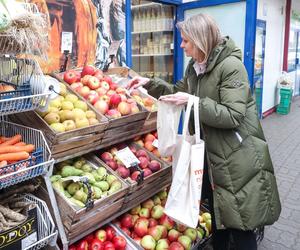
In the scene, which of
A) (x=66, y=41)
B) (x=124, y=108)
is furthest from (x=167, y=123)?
(x=66, y=41)

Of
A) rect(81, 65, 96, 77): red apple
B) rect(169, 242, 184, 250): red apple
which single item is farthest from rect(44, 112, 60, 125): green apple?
rect(169, 242, 184, 250): red apple

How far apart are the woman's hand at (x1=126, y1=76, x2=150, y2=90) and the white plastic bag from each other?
0.47m

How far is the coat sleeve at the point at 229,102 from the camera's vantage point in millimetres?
1823

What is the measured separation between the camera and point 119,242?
2.14 m

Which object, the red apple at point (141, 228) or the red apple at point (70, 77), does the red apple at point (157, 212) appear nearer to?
the red apple at point (141, 228)

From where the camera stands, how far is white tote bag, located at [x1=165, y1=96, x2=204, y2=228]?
6.25 ft

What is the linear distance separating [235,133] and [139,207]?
958 millimetres

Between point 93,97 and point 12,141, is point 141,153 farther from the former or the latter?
point 12,141

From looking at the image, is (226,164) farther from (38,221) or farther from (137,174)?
(38,221)

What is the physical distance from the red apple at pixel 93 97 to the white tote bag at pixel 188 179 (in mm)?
650

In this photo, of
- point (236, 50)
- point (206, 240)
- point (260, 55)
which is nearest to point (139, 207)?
point (206, 240)

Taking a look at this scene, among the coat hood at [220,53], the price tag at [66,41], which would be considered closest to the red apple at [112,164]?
the coat hood at [220,53]

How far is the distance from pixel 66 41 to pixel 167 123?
1.44m

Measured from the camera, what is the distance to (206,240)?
265 centimetres
